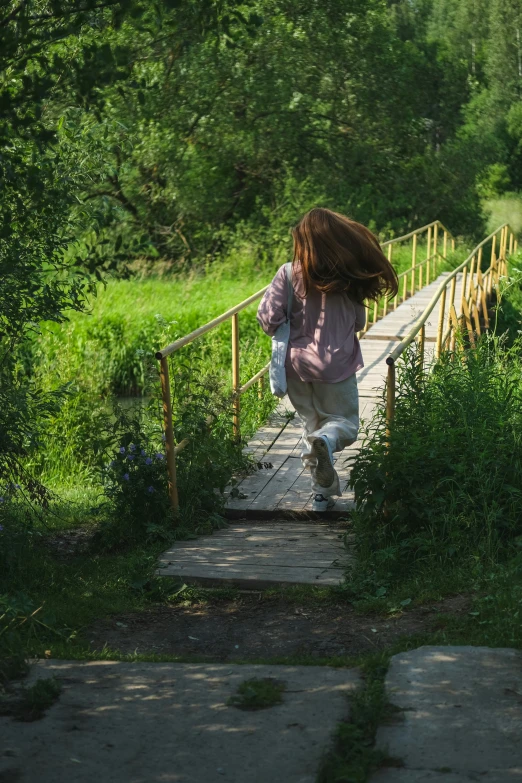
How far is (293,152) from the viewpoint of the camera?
21.6m

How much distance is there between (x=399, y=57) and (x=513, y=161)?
21.1m

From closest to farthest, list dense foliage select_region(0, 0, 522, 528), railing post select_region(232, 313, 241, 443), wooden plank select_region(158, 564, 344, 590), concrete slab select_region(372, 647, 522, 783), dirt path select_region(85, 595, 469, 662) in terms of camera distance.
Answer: concrete slab select_region(372, 647, 522, 783) → dirt path select_region(85, 595, 469, 662) → wooden plank select_region(158, 564, 344, 590) → railing post select_region(232, 313, 241, 443) → dense foliage select_region(0, 0, 522, 528)

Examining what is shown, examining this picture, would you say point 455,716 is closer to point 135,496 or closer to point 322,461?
point 322,461

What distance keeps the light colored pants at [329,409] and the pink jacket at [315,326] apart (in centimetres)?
10

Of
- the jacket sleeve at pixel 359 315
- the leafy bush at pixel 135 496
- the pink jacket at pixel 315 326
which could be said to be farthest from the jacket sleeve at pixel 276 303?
the leafy bush at pixel 135 496

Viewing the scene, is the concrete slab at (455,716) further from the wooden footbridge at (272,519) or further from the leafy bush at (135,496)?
the leafy bush at (135,496)

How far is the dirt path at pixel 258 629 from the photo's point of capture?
382 centimetres

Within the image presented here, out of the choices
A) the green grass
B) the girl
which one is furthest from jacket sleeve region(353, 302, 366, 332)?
the green grass

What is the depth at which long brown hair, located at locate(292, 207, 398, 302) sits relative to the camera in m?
4.89

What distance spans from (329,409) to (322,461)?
0.97ft

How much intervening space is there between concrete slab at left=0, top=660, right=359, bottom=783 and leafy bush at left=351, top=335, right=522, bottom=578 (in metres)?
1.31

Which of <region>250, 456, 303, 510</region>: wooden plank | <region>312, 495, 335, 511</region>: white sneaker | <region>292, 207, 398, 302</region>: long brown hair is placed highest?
<region>292, 207, 398, 302</region>: long brown hair

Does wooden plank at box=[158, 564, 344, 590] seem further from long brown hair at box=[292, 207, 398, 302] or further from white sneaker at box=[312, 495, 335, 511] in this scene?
long brown hair at box=[292, 207, 398, 302]

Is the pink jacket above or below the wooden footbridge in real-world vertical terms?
above
